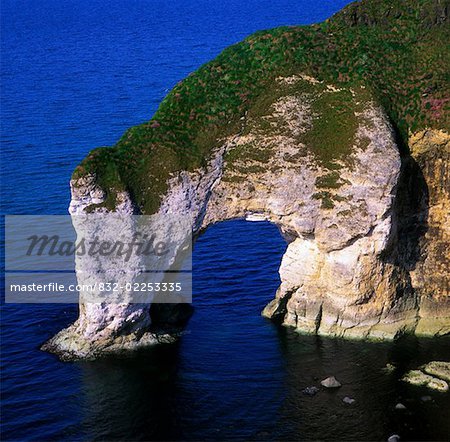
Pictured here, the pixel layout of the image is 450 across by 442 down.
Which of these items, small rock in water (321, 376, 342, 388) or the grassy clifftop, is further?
the grassy clifftop

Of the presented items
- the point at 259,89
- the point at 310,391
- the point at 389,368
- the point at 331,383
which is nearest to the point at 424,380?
the point at 389,368

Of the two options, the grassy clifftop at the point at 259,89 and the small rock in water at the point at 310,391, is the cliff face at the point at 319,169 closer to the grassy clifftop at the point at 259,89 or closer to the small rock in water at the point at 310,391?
the grassy clifftop at the point at 259,89

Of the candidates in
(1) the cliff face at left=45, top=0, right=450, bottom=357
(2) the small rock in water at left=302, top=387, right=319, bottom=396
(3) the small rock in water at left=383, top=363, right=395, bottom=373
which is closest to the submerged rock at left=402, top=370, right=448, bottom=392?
(3) the small rock in water at left=383, top=363, right=395, bottom=373

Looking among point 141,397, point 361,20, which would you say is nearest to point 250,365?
point 141,397

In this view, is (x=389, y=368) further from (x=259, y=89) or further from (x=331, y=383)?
(x=259, y=89)

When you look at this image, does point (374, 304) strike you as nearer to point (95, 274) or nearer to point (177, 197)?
point (177, 197)

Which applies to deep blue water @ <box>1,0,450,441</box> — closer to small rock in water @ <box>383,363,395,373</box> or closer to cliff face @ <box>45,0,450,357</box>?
small rock in water @ <box>383,363,395,373</box>

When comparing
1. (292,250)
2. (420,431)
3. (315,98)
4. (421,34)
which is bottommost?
(420,431)
